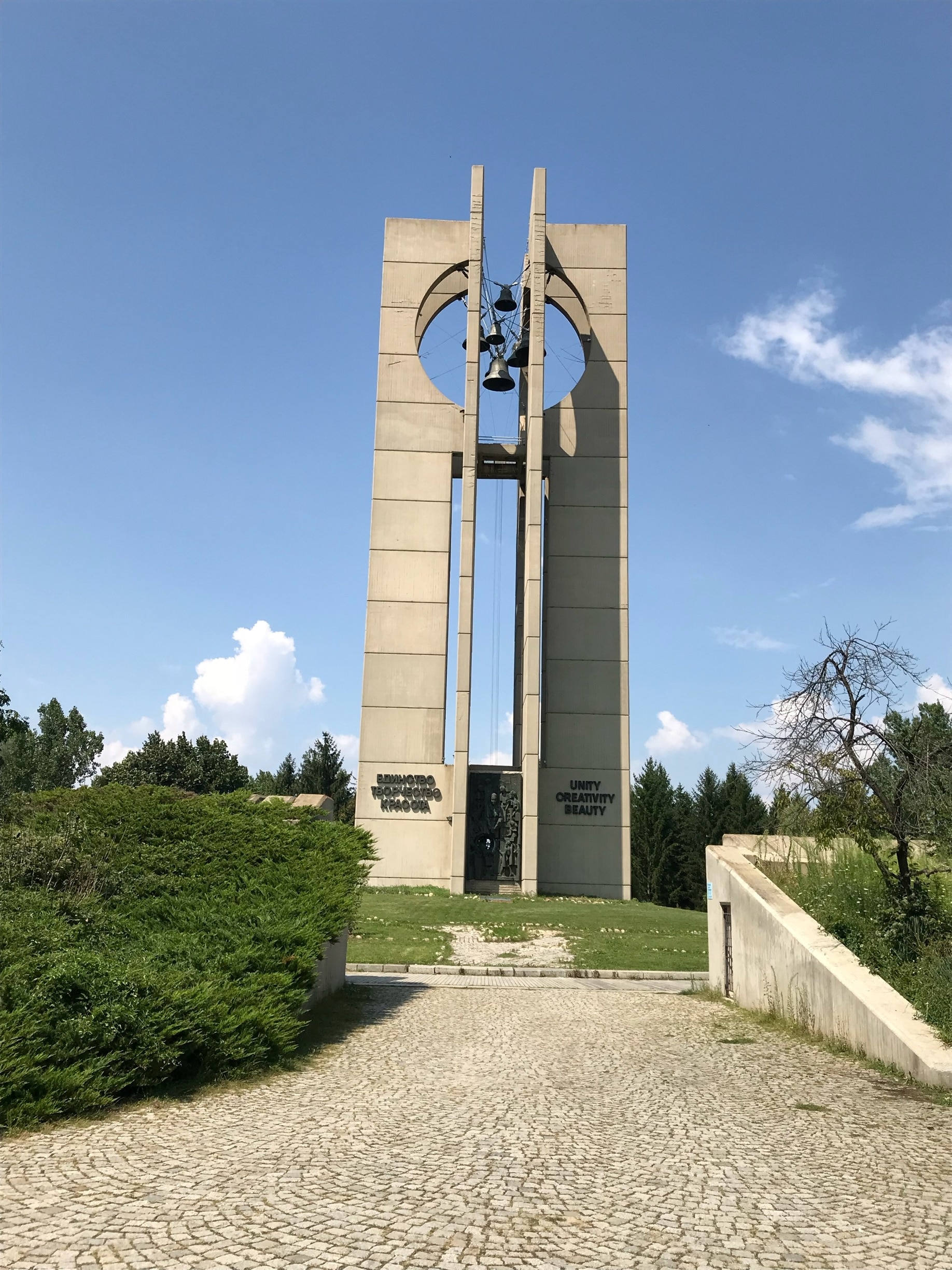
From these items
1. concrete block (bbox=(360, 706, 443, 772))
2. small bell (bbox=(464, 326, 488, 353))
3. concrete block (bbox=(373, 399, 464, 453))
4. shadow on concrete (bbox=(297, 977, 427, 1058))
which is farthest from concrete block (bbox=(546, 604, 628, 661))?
shadow on concrete (bbox=(297, 977, 427, 1058))

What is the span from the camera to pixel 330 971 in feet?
36.3

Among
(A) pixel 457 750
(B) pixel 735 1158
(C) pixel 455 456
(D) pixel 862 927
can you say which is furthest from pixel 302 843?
(C) pixel 455 456

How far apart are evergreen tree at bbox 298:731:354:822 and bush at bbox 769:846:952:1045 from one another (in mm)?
47773

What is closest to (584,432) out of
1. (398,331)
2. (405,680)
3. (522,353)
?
(522,353)

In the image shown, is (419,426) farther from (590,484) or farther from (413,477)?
(590,484)

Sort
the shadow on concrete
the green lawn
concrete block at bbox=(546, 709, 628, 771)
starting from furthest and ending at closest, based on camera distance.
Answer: concrete block at bbox=(546, 709, 628, 771) → the green lawn → the shadow on concrete

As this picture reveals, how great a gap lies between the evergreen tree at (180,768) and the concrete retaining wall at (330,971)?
131ft

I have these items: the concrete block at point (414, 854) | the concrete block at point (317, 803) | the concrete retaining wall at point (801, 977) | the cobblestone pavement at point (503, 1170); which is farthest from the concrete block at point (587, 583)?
the cobblestone pavement at point (503, 1170)

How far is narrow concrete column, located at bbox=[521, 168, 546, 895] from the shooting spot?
2847 centimetres

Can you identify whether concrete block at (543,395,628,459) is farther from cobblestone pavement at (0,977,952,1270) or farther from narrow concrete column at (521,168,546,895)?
cobblestone pavement at (0,977,952,1270)

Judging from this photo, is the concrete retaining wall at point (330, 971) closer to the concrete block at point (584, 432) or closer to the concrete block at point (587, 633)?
the concrete block at point (587, 633)

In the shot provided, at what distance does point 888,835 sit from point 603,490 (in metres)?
22.9

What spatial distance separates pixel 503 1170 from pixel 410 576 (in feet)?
88.2

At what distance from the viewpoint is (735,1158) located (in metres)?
5.44
